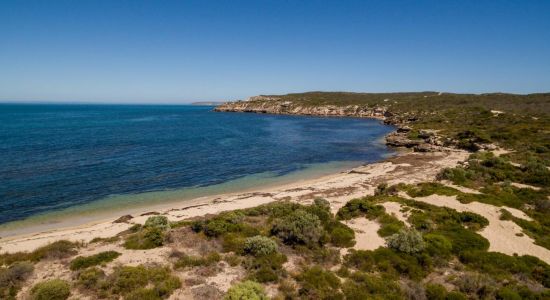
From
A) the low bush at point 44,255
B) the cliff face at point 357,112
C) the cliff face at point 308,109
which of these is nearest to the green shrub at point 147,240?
the low bush at point 44,255

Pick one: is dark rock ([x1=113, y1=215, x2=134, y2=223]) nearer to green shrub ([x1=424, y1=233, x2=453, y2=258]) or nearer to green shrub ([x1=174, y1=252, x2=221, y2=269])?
green shrub ([x1=174, y1=252, x2=221, y2=269])

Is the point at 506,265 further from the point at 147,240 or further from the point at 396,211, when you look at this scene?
the point at 147,240

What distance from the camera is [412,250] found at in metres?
14.2

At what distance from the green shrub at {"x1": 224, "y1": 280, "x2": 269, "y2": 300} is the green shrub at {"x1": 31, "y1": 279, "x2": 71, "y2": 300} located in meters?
5.49

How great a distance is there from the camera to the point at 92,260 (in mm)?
12859

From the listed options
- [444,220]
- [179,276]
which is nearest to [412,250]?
[444,220]

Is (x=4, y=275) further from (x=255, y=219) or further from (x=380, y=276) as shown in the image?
(x=380, y=276)

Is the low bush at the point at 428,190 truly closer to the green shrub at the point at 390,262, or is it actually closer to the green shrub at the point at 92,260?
the green shrub at the point at 390,262

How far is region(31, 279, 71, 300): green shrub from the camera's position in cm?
1024

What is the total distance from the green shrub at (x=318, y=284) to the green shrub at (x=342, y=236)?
306cm

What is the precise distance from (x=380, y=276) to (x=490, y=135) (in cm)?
5299

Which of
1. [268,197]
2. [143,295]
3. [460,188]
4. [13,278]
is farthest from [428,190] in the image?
[13,278]

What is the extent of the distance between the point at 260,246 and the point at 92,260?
6977mm

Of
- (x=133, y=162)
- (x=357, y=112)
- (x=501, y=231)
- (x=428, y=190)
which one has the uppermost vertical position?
(x=428, y=190)
